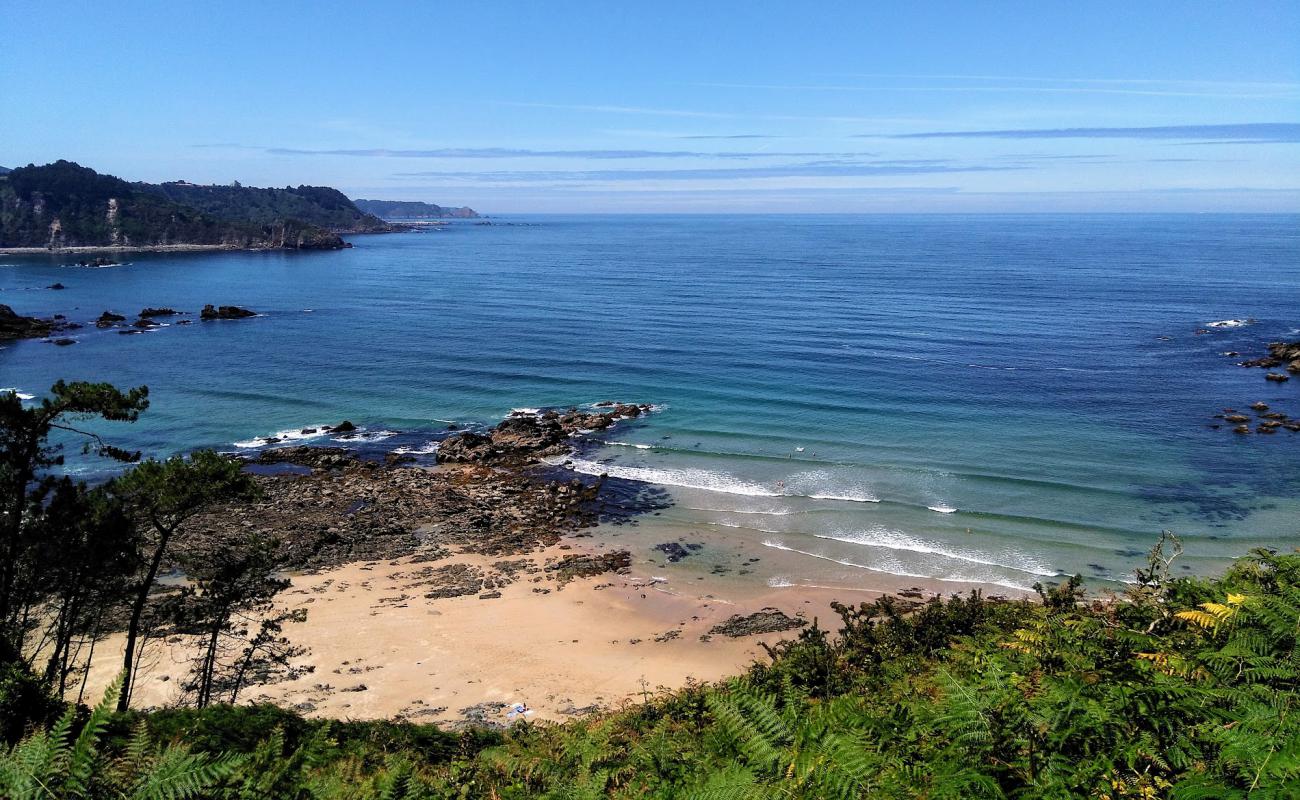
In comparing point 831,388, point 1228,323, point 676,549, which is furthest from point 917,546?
point 1228,323

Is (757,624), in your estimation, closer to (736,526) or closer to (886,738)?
(736,526)

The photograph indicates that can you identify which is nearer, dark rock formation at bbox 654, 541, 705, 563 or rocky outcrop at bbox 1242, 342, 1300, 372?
dark rock formation at bbox 654, 541, 705, 563

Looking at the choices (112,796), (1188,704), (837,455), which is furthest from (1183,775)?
(837,455)

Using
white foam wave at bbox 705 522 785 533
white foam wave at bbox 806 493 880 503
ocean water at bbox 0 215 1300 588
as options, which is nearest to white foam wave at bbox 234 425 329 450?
ocean water at bbox 0 215 1300 588

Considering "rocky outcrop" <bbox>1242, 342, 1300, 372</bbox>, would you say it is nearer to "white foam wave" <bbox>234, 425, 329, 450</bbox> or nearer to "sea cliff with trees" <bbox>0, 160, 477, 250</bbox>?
"white foam wave" <bbox>234, 425, 329, 450</bbox>

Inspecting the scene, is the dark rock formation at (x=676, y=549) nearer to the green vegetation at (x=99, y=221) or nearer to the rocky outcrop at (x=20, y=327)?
the rocky outcrop at (x=20, y=327)
